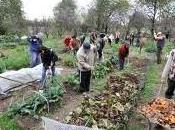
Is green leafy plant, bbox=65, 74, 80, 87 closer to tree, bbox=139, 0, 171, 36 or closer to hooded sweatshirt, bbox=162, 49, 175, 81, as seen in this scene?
hooded sweatshirt, bbox=162, 49, 175, 81

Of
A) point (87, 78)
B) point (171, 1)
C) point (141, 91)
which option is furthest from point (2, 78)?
point (171, 1)

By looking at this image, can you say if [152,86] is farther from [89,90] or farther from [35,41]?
[35,41]

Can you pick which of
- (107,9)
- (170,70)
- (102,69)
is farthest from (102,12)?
(170,70)

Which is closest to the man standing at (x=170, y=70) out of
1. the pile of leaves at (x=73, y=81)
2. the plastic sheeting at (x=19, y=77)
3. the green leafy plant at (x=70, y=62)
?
the pile of leaves at (x=73, y=81)

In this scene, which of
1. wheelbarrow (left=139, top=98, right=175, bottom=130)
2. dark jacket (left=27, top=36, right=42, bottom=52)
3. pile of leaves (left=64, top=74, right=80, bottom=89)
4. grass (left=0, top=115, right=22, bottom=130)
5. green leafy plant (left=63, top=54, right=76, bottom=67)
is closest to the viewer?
wheelbarrow (left=139, top=98, right=175, bottom=130)

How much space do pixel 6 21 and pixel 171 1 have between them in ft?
61.6

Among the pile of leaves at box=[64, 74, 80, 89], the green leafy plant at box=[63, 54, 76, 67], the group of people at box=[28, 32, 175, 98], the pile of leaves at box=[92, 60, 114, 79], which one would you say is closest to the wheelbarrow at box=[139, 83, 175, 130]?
the group of people at box=[28, 32, 175, 98]

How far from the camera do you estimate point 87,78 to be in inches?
514

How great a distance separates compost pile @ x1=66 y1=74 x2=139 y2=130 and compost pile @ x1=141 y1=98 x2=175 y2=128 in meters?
1.36

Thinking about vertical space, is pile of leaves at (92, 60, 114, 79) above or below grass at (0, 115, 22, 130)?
above

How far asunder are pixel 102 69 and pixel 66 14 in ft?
121

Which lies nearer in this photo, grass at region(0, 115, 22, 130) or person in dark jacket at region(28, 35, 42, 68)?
grass at region(0, 115, 22, 130)

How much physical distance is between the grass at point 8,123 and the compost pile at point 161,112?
3.20m

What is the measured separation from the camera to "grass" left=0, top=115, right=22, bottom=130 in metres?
9.89
